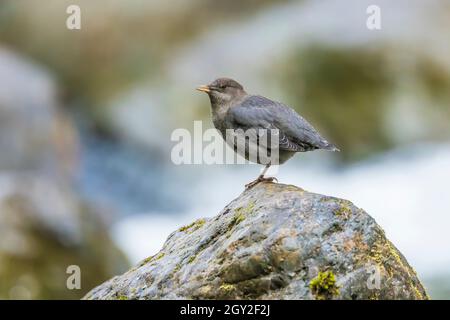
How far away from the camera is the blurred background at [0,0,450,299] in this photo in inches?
521

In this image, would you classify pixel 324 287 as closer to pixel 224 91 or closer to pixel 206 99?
pixel 224 91

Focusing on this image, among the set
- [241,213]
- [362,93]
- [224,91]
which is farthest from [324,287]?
[362,93]

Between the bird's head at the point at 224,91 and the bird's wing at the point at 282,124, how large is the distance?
356 millimetres

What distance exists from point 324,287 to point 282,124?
1917 millimetres

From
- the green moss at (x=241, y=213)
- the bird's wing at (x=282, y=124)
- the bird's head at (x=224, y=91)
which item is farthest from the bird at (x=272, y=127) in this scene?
the green moss at (x=241, y=213)

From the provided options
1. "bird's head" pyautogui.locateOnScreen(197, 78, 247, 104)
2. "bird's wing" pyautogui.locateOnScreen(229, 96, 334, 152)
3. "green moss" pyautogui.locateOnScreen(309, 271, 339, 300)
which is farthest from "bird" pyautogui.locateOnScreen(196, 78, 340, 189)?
"green moss" pyautogui.locateOnScreen(309, 271, 339, 300)

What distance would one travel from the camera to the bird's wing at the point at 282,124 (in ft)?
17.7

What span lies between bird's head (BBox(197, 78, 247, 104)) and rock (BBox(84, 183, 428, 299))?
5.46 ft

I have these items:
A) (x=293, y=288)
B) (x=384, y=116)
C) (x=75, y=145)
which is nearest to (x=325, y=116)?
(x=384, y=116)

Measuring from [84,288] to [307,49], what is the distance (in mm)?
7962

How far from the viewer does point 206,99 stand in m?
14.7

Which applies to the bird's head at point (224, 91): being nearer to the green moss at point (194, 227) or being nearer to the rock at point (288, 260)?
the green moss at point (194, 227)

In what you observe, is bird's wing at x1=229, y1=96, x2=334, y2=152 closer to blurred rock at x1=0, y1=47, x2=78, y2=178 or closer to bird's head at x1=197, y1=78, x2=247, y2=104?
bird's head at x1=197, y1=78, x2=247, y2=104
